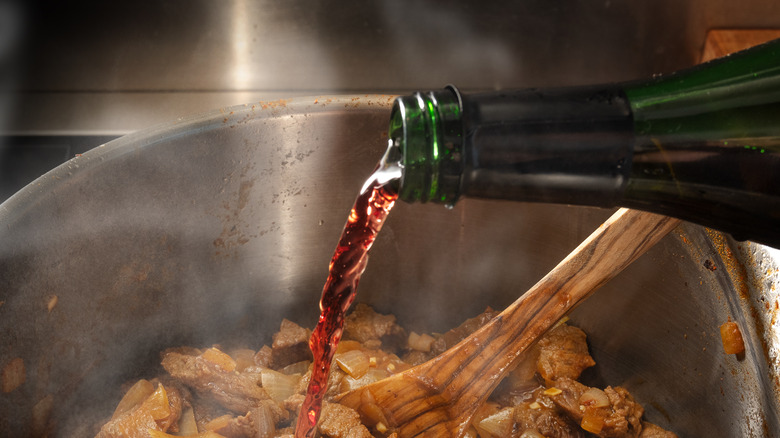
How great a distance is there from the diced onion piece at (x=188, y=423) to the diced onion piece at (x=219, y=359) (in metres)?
0.12

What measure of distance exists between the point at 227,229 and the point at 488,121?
3.09 feet

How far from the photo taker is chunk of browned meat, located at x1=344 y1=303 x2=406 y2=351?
1.61 m

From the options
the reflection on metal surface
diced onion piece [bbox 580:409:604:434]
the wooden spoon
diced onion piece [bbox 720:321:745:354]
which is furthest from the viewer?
the reflection on metal surface

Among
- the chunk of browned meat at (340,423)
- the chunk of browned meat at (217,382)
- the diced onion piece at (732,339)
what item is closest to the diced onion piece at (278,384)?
the chunk of browned meat at (217,382)

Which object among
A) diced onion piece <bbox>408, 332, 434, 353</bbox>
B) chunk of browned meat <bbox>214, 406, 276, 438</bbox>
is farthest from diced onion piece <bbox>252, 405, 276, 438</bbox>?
diced onion piece <bbox>408, 332, 434, 353</bbox>

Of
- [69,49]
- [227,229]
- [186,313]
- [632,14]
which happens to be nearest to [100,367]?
[186,313]

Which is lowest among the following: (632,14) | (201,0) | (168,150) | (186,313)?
(186,313)

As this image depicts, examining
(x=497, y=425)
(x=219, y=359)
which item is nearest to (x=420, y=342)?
(x=497, y=425)

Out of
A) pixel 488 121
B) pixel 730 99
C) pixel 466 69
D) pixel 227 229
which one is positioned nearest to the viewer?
pixel 488 121

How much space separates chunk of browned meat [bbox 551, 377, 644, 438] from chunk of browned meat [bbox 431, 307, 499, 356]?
0.26 metres

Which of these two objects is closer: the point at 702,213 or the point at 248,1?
the point at 702,213

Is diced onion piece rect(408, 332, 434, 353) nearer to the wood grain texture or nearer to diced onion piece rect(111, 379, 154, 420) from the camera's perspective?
the wood grain texture

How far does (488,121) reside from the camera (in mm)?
675

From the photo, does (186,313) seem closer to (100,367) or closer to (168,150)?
(100,367)
